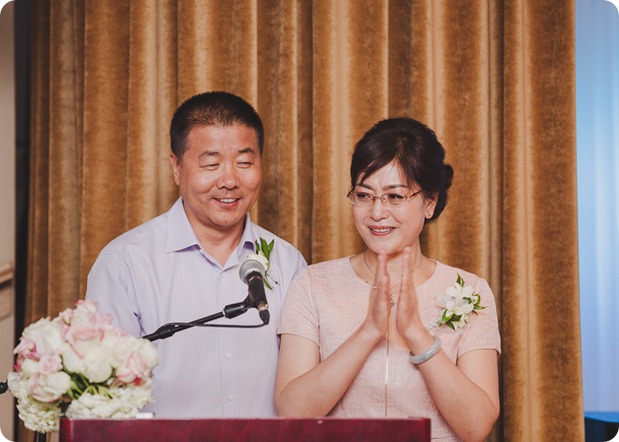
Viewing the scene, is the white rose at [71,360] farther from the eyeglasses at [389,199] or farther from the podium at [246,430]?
the eyeglasses at [389,199]

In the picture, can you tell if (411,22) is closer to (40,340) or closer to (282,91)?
(282,91)

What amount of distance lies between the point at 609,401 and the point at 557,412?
0.94 feet

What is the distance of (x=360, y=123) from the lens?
9.50ft

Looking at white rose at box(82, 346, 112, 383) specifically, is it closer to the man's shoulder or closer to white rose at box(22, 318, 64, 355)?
white rose at box(22, 318, 64, 355)

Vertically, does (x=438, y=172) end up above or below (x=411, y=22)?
below

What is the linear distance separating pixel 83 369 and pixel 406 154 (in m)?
1.11

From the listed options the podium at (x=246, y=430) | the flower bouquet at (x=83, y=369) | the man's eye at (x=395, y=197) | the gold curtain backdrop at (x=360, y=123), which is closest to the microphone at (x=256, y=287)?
the flower bouquet at (x=83, y=369)

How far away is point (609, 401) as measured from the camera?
2.90 metres

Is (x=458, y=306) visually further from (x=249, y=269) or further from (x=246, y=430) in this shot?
(x=246, y=430)

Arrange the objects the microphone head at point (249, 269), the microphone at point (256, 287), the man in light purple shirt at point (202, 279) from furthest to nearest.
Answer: the man in light purple shirt at point (202, 279) → the microphone head at point (249, 269) → the microphone at point (256, 287)

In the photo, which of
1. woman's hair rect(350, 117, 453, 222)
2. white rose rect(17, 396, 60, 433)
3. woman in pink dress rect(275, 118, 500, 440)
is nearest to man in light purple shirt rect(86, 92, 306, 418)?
woman in pink dress rect(275, 118, 500, 440)

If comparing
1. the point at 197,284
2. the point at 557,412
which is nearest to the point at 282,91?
the point at 197,284

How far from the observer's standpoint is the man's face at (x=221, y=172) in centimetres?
234

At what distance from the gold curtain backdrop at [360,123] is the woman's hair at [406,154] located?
26.2 inches
